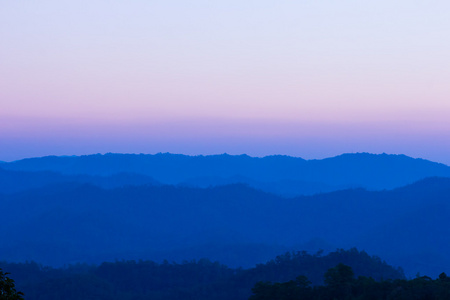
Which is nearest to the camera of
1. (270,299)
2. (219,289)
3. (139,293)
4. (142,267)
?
(270,299)

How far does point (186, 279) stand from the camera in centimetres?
14862

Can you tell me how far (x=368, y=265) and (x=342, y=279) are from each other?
74314mm

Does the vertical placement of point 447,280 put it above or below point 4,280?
below

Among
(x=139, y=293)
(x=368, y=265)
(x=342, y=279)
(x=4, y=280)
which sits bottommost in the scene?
(x=139, y=293)

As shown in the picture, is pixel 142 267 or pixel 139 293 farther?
pixel 142 267

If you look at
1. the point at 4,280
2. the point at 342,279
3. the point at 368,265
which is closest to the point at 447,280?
the point at 342,279

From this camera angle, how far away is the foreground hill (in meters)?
126

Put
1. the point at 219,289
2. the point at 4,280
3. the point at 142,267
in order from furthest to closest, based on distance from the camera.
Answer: the point at 142,267 < the point at 219,289 < the point at 4,280

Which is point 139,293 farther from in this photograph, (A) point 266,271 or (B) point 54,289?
(A) point 266,271

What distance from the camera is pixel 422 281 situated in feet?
168

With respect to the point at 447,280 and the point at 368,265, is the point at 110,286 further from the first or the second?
the point at 447,280

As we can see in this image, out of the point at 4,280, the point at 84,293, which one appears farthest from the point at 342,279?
the point at 84,293

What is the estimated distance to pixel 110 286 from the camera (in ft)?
454

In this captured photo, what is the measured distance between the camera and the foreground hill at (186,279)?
4943 inches
